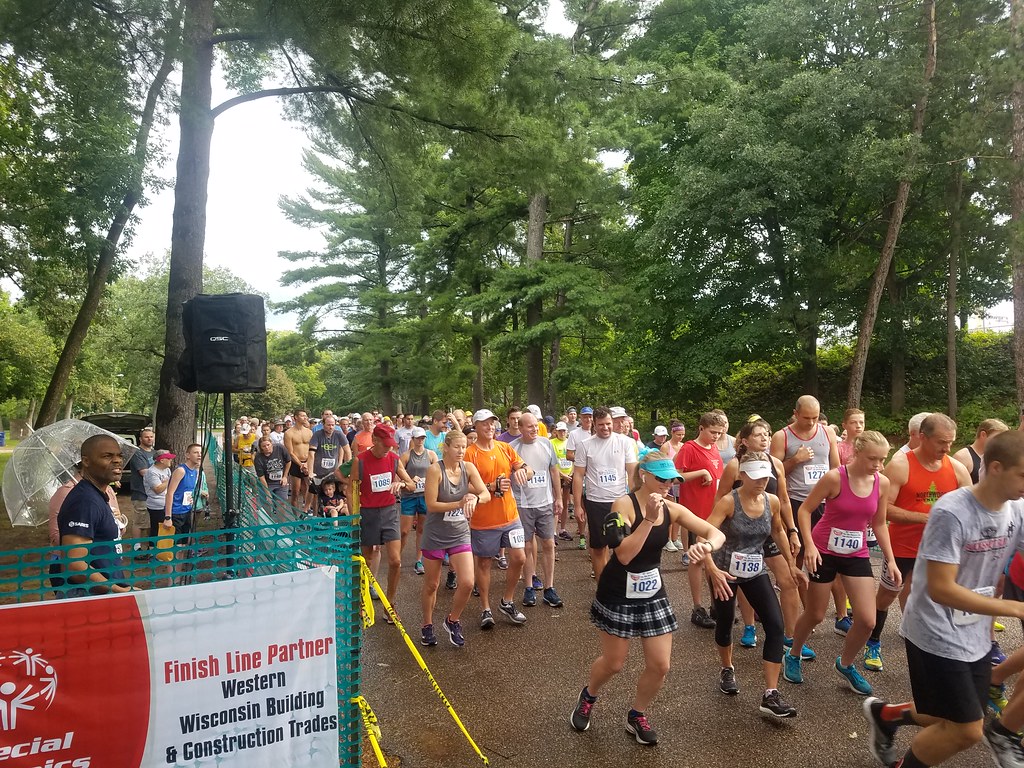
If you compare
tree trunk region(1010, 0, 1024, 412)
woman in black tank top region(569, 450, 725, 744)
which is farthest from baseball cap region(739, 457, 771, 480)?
tree trunk region(1010, 0, 1024, 412)

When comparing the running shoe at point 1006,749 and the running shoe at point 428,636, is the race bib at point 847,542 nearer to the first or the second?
the running shoe at point 1006,749

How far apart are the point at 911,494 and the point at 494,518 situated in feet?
10.8

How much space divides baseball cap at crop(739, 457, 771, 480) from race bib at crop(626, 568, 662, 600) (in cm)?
107

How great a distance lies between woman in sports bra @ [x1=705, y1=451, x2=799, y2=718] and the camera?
418 cm

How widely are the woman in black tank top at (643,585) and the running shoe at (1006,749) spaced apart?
164cm

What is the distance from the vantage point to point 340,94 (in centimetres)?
953

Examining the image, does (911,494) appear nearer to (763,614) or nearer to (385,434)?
(763,614)

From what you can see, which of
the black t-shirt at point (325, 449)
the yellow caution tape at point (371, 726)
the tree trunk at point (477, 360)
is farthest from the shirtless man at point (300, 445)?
the tree trunk at point (477, 360)

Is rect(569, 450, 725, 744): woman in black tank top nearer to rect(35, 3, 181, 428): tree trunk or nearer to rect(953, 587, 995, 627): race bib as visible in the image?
rect(953, 587, 995, 627): race bib


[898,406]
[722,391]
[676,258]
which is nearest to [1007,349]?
[898,406]

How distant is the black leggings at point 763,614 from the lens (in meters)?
4.15

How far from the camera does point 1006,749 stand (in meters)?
3.32

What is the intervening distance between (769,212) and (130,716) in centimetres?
1817

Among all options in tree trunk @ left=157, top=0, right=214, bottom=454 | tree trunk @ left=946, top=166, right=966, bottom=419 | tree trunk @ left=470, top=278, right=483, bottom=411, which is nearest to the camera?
tree trunk @ left=157, top=0, right=214, bottom=454
